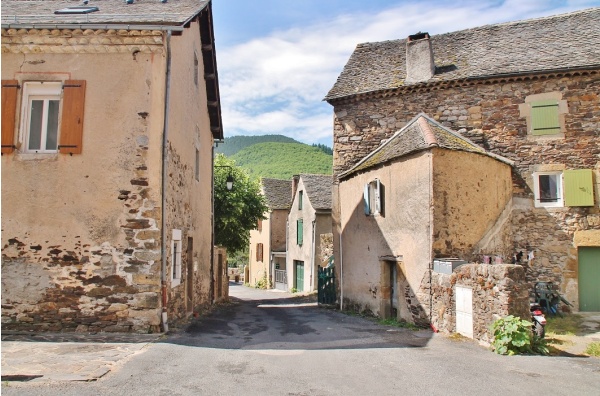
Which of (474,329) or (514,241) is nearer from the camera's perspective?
(474,329)

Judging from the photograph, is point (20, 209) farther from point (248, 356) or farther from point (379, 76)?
point (379, 76)

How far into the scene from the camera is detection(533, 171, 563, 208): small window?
14.5m

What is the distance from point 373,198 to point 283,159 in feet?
235

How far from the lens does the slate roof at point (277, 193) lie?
124ft

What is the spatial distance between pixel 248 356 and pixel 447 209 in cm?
626

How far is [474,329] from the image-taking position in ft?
30.5

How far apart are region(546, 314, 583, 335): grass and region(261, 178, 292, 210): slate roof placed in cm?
2545

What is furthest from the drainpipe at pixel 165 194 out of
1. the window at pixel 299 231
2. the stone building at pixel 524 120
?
the window at pixel 299 231

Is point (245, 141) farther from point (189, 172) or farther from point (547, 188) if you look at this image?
point (189, 172)

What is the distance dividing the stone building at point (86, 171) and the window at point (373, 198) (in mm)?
6339

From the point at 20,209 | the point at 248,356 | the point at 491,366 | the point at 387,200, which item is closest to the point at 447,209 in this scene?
the point at 387,200

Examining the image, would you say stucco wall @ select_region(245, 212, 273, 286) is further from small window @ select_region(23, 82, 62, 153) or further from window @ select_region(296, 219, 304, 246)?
small window @ select_region(23, 82, 62, 153)

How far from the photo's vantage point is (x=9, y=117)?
30.4 ft

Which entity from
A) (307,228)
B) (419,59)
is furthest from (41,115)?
(307,228)
